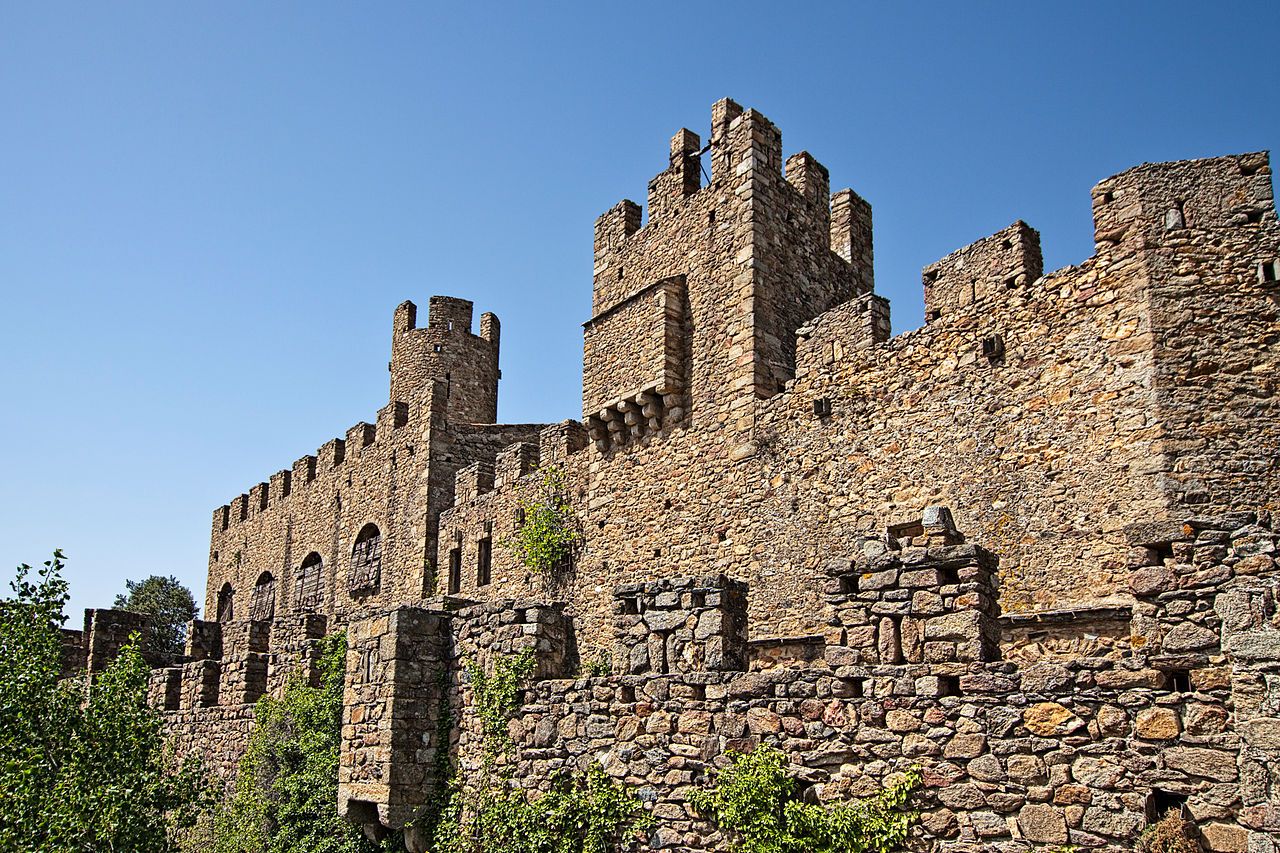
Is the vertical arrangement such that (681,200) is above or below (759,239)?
above

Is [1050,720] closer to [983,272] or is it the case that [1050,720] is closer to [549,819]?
[549,819]

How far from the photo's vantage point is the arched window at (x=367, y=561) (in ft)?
91.5

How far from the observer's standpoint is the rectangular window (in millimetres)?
22781

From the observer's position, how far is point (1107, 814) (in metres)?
6.79

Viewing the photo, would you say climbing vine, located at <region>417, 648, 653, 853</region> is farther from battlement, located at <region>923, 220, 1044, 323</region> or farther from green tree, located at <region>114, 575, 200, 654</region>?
green tree, located at <region>114, 575, 200, 654</region>

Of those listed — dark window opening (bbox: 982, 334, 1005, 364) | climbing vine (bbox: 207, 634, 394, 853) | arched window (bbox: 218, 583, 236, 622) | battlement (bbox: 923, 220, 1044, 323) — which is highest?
battlement (bbox: 923, 220, 1044, 323)

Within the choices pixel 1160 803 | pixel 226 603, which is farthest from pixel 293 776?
pixel 226 603

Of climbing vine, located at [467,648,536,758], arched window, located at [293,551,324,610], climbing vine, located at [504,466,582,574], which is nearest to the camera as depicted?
climbing vine, located at [467,648,536,758]

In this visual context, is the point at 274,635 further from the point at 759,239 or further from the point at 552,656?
the point at 759,239

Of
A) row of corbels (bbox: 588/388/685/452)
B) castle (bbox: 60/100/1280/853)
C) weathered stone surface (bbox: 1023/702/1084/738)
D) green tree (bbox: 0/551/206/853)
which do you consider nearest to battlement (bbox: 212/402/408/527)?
castle (bbox: 60/100/1280/853)

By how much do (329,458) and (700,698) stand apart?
24590 mm

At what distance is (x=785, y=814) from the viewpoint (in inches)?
318

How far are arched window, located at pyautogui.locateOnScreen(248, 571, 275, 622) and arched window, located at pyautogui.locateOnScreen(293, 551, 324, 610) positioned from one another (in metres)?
1.58

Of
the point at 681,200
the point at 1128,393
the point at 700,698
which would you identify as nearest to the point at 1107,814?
the point at 700,698
